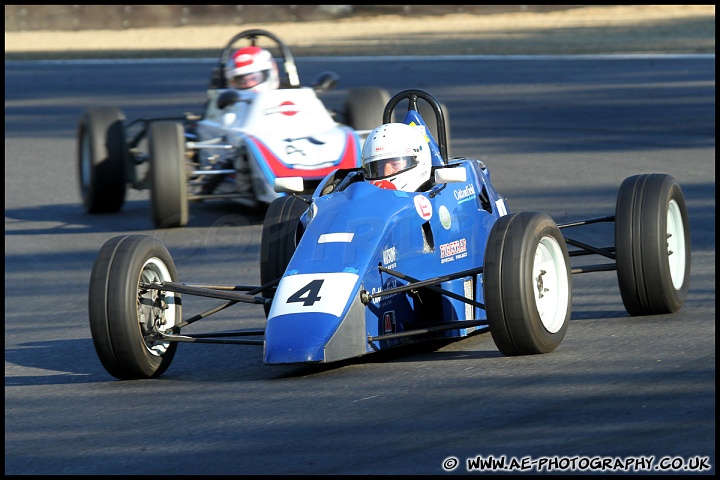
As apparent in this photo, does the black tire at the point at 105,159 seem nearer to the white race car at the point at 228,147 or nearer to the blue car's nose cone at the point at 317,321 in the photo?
the white race car at the point at 228,147

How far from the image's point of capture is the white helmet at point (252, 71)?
47.4 feet

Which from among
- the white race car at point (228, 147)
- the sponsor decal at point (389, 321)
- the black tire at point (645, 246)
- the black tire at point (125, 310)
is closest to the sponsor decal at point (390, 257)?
the sponsor decal at point (389, 321)

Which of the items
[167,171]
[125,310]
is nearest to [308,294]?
[125,310]

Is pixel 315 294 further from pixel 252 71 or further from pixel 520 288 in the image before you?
pixel 252 71

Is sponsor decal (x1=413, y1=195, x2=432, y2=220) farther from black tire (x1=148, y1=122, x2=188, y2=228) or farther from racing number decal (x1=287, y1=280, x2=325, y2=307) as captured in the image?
black tire (x1=148, y1=122, x2=188, y2=228)

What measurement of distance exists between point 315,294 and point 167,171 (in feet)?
19.2

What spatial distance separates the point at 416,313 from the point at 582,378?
1386mm

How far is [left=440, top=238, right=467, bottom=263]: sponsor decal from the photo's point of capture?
8.07m

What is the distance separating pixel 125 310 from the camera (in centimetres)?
727

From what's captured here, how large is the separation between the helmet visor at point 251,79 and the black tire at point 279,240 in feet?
19.8

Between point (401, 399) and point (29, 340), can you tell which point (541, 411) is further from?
point (29, 340)

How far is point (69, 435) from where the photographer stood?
6406 mm

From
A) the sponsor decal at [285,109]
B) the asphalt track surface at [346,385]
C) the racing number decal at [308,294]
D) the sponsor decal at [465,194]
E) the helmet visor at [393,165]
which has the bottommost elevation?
the asphalt track surface at [346,385]

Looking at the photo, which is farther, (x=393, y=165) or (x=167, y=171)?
(x=167, y=171)
